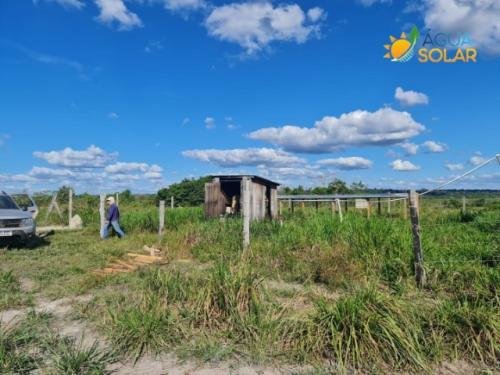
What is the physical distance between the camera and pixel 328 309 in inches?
180

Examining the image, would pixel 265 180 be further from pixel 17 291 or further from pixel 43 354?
pixel 43 354

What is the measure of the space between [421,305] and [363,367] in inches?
54.5

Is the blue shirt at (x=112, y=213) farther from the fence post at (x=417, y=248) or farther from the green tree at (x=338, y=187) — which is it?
the green tree at (x=338, y=187)

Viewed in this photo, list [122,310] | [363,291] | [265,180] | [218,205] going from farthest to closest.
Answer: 1. [265,180]
2. [218,205]
3. [122,310]
4. [363,291]

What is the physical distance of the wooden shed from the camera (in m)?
16.8

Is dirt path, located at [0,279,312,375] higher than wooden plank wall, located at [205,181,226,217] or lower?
lower

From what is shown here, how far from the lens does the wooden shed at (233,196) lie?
16781 mm

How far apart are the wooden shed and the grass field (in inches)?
339

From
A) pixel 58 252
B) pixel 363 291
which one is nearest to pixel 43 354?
pixel 363 291

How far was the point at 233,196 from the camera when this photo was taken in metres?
18.8

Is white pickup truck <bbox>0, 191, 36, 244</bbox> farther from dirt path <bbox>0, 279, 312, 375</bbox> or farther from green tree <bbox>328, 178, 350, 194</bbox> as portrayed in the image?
green tree <bbox>328, 178, 350, 194</bbox>

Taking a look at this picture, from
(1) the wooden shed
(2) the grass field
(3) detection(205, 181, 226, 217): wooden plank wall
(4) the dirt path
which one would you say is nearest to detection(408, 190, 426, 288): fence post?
(2) the grass field

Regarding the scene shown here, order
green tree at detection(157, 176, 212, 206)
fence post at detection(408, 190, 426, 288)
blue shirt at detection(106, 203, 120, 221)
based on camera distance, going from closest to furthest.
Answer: fence post at detection(408, 190, 426, 288), blue shirt at detection(106, 203, 120, 221), green tree at detection(157, 176, 212, 206)

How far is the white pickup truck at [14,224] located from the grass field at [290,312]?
391 cm
